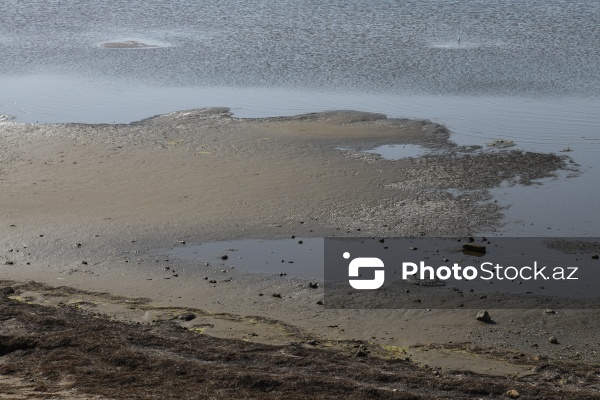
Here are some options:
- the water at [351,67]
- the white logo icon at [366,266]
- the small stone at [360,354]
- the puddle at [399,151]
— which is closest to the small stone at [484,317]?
the white logo icon at [366,266]

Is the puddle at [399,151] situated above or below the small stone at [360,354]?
A: above

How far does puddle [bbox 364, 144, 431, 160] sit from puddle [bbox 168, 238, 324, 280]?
3304 mm

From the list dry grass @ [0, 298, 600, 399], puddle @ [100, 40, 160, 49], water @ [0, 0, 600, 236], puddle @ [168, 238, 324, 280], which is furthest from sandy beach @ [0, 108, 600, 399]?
puddle @ [100, 40, 160, 49]

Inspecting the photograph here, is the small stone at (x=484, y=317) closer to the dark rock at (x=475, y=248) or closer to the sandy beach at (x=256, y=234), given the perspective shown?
the sandy beach at (x=256, y=234)

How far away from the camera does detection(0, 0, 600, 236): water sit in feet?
46.8

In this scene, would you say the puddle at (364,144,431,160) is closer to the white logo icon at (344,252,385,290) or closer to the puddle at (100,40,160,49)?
the white logo icon at (344,252,385,290)

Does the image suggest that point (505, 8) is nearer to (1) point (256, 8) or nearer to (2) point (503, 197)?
(1) point (256, 8)

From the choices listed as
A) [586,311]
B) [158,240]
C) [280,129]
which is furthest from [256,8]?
[586,311]

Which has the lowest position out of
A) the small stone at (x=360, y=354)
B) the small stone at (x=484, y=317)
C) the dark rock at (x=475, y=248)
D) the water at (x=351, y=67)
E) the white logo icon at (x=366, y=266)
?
the small stone at (x=360, y=354)

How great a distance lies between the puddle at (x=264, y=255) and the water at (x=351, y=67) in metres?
2.51

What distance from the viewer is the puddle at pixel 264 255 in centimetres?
925

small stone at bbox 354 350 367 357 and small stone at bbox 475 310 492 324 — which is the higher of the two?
small stone at bbox 475 310 492 324

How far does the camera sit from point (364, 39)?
2088 cm

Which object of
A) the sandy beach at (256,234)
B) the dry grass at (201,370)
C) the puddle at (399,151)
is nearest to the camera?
the dry grass at (201,370)
